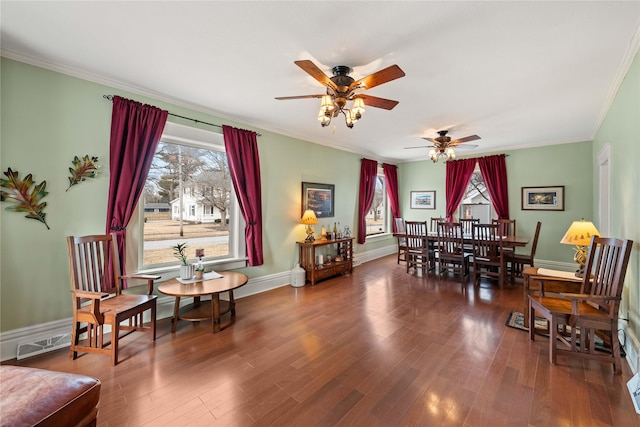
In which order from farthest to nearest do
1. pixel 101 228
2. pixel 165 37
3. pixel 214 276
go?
pixel 214 276 < pixel 101 228 < pixel 165 37

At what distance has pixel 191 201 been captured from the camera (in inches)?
142

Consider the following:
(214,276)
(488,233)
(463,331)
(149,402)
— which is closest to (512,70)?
(463,331)

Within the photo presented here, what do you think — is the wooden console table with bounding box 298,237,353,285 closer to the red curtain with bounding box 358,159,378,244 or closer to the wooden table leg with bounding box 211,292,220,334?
the red curtain with bounding box 358,159,378,244

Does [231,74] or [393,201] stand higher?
[231,74]

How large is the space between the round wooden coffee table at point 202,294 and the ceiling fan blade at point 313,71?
2291mm

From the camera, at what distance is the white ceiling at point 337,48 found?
5.80ft

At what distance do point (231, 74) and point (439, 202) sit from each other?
19.8ft

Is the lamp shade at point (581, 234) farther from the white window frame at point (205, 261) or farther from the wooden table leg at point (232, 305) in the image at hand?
the white window frame at point (205, 261)

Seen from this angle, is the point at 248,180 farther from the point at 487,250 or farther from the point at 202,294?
the point at 487,250

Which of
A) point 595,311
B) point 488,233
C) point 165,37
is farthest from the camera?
point 488,233

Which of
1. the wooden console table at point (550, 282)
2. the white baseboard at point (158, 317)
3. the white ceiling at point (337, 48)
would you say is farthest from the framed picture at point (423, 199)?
the wooden console table at point (550, 282)

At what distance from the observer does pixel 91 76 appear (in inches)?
104

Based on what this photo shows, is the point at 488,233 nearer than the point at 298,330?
No

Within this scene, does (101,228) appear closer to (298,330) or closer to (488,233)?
(298,330)
